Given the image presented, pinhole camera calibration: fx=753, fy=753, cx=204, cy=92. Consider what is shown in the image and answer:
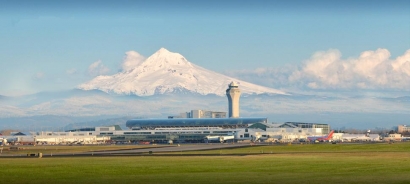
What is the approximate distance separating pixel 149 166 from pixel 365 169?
1789cm

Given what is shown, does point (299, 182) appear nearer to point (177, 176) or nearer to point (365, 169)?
point (177, 176)

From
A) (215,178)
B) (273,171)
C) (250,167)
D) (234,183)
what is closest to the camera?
(234,183)

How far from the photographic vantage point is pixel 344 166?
202ft

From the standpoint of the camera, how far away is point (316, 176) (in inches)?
1977

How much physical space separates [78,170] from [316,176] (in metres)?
18.9

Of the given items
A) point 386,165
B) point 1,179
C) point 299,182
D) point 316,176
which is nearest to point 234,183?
point 299,182

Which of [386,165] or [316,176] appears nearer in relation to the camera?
→ [316,176]

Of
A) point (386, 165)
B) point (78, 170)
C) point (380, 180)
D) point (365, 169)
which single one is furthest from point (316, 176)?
point (78, 170)

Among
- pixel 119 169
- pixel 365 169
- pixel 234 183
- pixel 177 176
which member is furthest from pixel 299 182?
pixel 119 169

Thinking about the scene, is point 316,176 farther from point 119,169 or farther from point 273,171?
point 119,169

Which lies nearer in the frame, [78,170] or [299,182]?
[299,182]

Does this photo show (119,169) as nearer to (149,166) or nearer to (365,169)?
(149,166)

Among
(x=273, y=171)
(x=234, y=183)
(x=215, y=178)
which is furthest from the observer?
(x=273, y=171)

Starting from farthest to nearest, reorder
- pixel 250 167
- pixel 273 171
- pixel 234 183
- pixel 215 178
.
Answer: pixel 250 167 < pixel 273 171 < pixel 215 178 < pixel 234 183
